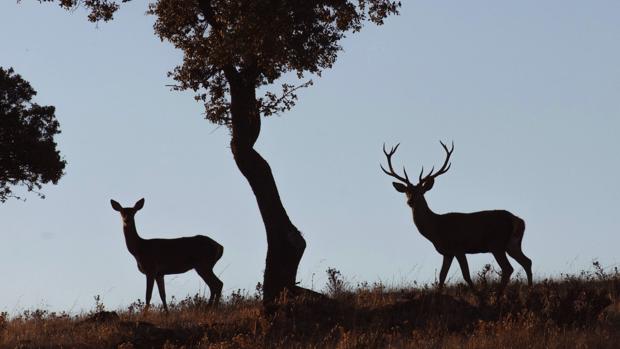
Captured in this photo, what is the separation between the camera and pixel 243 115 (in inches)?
830

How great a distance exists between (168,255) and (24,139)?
5386 millimetres

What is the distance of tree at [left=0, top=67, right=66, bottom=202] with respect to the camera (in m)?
24.8

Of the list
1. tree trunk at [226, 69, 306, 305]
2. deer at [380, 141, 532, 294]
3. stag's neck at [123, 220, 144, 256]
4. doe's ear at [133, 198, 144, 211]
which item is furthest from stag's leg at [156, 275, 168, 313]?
deer at [380, 141, 532, 294]

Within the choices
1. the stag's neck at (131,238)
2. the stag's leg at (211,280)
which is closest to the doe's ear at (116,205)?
the stag's neck at (131,238)

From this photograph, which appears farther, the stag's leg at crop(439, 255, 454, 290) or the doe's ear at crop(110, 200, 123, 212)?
the doe's ear at crop(110, 200, 123, 212)

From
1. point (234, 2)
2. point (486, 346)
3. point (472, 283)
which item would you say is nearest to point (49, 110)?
point (234, 2)

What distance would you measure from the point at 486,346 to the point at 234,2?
923 cm

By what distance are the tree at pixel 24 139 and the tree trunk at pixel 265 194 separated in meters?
6.07

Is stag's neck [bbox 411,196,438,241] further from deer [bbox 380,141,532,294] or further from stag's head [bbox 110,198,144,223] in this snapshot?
stag's head [bbox 110,198,144,223]

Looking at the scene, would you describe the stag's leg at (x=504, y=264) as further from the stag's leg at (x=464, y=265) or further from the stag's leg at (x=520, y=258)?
the stag's leg at (x=464, y=265)

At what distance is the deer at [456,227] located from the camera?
820 inches

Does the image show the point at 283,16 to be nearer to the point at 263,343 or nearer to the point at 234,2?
the point at 234,2

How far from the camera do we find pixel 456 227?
20.9 meters

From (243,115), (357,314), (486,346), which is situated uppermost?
(243,115)
